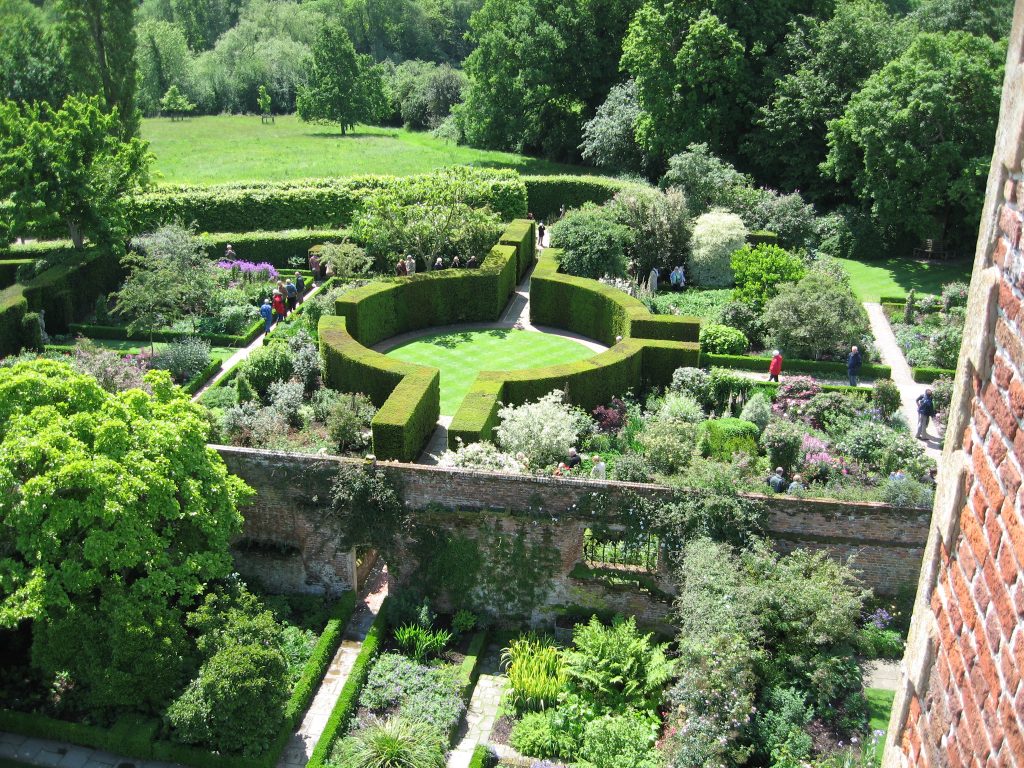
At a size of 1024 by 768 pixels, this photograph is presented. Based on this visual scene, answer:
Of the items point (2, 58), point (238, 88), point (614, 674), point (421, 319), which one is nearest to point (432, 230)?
point (421, 319)

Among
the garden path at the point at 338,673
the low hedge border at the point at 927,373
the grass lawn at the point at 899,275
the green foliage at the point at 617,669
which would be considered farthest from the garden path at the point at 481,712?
the grass lawn at the point at 899,275

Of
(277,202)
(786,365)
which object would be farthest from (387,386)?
(277,202)

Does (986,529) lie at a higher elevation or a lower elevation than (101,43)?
lower

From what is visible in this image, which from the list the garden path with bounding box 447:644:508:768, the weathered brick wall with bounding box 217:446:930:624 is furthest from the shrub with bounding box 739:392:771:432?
the garden path with bounding box 447:644:508:768

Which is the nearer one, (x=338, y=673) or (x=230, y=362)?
(x=338, y=673)

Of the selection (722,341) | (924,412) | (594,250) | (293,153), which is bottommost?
(924,412)

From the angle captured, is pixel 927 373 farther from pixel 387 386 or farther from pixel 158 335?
pixel 158 335

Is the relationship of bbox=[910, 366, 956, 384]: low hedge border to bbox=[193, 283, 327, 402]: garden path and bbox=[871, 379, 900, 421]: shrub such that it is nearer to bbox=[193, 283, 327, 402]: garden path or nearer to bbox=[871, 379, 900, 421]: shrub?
bbox=[871, 379, 900, 421]: shrub

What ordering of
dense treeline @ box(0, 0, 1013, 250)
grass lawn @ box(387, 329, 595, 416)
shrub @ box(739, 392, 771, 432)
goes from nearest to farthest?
shrub @ box(739, 392, 771, 432), grass lawn @ box(387, 329, 595, 416), dense treeline @ box(0, 0, 1013, 250)
